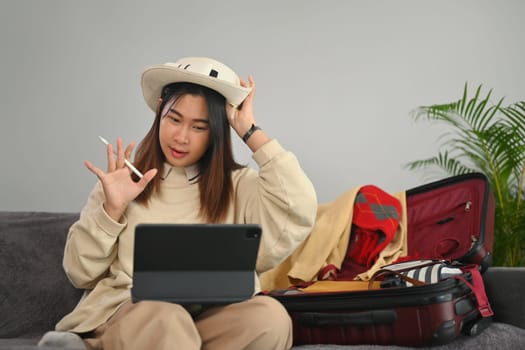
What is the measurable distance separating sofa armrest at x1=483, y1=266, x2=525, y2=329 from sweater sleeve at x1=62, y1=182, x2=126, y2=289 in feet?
3.74

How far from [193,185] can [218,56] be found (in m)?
1.11

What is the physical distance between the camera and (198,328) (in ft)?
4.45

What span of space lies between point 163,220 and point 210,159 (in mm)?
221

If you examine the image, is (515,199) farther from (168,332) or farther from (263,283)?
(168,332)

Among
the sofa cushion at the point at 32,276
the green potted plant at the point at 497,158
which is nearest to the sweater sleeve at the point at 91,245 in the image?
the sofa cushion at the point at 32,276

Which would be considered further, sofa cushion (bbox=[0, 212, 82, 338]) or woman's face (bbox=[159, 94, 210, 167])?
sofa cushion (bbox=[0, 212, 82, 338])

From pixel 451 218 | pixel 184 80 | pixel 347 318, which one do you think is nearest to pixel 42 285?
pixel 184 80

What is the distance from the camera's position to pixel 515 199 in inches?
98.3

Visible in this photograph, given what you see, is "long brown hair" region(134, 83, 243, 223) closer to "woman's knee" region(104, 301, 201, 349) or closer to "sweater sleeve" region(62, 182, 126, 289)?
"sweater sleeve" region(62, 182, 126, 289)

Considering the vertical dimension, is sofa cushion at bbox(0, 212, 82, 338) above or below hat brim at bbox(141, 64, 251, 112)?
below

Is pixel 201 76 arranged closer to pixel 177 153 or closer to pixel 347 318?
pixel 177 153

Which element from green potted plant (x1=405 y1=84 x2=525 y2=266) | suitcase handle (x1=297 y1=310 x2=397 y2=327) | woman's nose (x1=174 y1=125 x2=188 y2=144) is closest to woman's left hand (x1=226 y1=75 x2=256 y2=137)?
woman's nose (x1=174 y1=125 x2=188 y2=144)

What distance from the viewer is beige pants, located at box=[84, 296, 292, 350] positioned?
121cm

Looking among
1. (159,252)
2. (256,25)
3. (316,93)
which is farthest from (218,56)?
(159,252)
